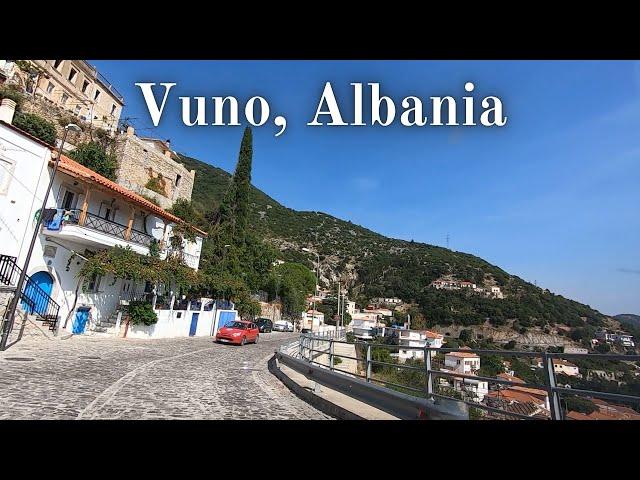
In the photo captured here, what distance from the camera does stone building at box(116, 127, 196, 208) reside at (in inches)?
1522

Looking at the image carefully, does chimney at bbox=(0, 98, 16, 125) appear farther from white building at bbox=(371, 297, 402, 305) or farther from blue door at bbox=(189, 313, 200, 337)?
white building at bbox=(371, 297, 402, 305)

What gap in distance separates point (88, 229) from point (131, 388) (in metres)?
12.8

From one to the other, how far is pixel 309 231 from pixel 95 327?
318 feet

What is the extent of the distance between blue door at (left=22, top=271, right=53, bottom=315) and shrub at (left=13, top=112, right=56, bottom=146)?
55.1ft

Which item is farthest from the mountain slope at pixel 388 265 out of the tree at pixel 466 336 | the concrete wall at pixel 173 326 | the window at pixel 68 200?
the window at pixel 68 200

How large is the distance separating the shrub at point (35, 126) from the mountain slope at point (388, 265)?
32528mm

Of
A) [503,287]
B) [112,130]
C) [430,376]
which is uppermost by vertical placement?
[112,130]

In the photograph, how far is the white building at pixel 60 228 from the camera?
16594 mm

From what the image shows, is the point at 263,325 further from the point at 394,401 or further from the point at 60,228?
the point at 394,401

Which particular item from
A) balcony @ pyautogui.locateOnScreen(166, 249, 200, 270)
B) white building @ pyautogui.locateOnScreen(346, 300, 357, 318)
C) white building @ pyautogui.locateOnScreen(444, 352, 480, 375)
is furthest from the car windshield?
white building @ pyautogui.locateOnScreen(346, 300, 357, 318)
